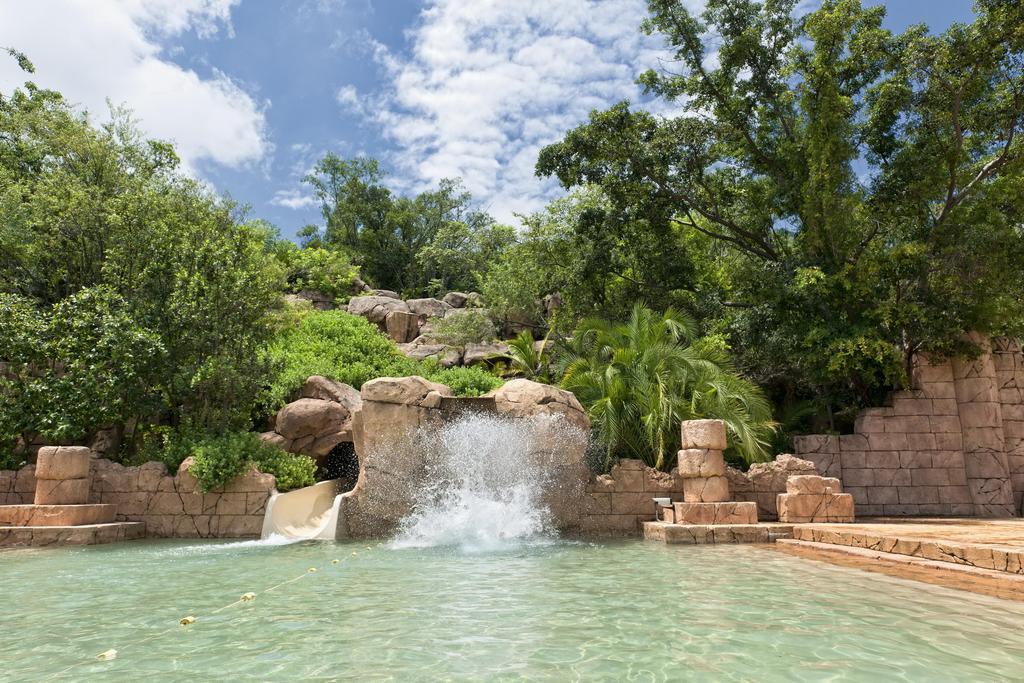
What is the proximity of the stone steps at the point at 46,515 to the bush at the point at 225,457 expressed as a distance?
1444mm

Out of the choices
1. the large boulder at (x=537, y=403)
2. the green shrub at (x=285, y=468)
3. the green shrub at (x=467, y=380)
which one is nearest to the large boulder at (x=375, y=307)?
the green shrub at (x=467, y=380)

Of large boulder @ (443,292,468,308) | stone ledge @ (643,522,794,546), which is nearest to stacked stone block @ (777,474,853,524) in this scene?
stone ledge @ (643,522,794,546)

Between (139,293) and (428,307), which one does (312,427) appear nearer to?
(139,293)

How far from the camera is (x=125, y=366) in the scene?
12.1 meters

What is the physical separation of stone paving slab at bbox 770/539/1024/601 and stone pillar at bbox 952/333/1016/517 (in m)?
7.19

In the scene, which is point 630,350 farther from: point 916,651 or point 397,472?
point 916,651

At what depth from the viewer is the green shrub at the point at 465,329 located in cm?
2173

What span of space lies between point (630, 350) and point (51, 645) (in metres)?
10.7

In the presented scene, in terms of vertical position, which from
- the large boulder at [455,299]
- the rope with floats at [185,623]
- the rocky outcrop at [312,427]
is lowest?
the rope with floats at [185,623]

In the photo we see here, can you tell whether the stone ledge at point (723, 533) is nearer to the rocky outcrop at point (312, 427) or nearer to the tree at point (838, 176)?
the tree at point (838, 176)

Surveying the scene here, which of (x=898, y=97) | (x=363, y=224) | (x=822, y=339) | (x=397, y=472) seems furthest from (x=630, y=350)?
(x=363, y=224)

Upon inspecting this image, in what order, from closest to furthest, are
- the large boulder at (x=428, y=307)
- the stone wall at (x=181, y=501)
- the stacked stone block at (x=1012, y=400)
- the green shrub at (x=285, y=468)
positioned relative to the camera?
the stone wall at (x=181, y=501)
the green shrub at (x=285, y=468)
the stacked stone block at (x=1012, y=400)
the large boulder at (x=428, y=307)

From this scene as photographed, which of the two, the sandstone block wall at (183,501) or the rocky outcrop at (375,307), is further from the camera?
the rocky outcrop at (375,307)

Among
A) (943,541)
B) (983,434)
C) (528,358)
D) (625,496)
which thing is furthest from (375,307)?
(943,541)
